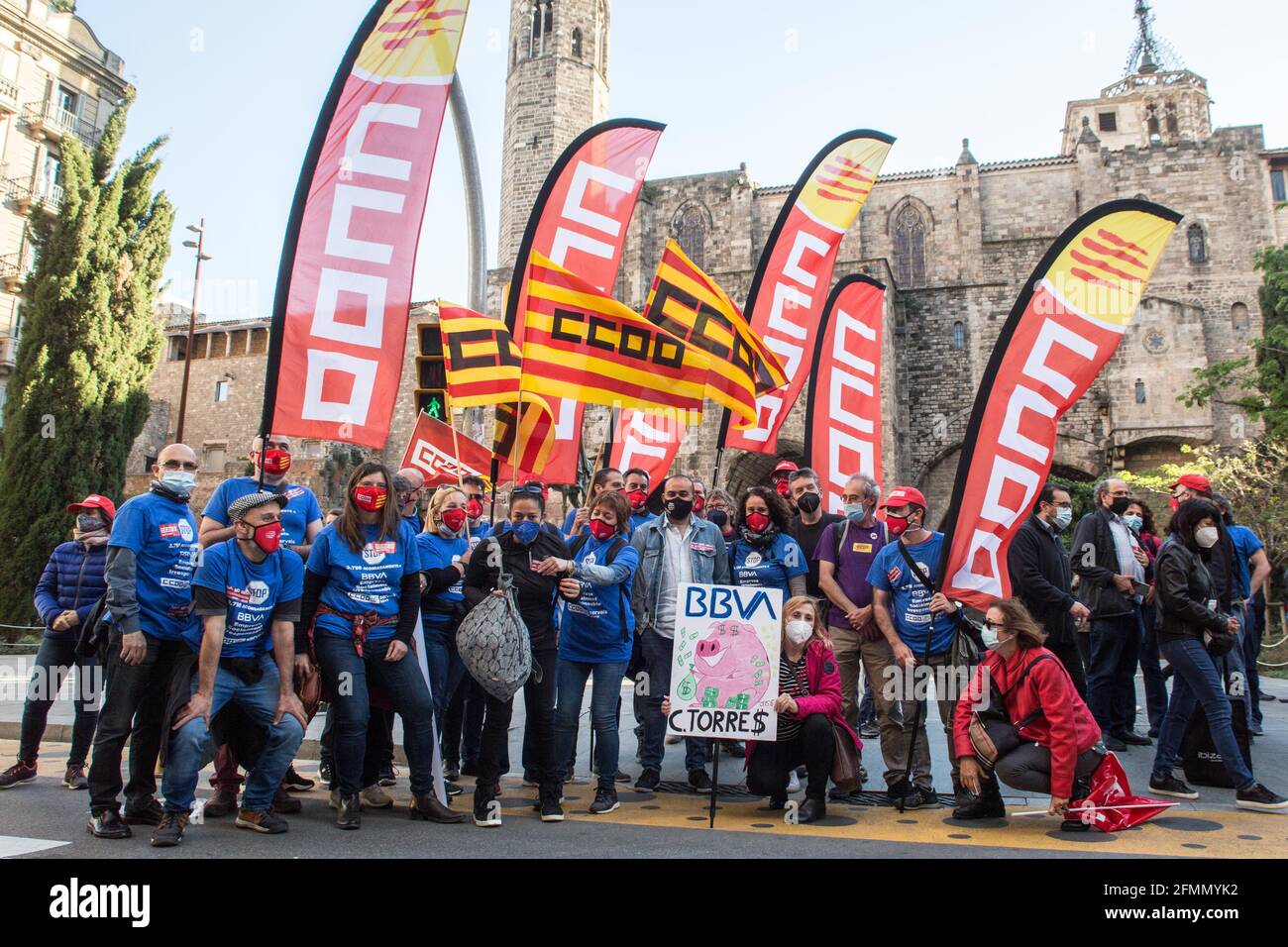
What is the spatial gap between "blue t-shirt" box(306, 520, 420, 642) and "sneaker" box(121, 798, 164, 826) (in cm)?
131

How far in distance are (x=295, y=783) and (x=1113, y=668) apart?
240 inches

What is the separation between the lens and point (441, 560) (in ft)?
18.6

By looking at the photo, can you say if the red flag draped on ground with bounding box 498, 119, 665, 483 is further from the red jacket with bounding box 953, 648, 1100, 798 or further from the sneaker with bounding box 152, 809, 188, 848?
the sneaker with bounding box 152, 809, 188, 848

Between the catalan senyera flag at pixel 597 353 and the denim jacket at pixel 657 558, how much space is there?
1371mm

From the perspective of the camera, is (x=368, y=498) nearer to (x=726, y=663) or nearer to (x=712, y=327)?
(x=726, y=663)

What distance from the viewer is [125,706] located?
4.59m

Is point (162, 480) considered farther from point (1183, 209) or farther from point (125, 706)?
point (1183, 209)

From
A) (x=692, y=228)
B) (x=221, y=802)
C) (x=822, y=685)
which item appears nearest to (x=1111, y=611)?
(x=822, y=685)

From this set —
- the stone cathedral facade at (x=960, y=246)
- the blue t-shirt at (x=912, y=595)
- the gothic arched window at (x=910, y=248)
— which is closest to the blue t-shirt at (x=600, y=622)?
the blue t-shirt at (x=912, y=595)

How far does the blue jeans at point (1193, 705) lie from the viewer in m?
5.21

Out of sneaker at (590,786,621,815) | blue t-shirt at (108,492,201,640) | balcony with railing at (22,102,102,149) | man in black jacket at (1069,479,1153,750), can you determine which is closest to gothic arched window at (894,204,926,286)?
balcony with railing at (22,102,102,149)

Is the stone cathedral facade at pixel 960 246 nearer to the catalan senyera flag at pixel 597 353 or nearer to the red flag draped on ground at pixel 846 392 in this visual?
the red flag draped on ground at pixel 846 392
